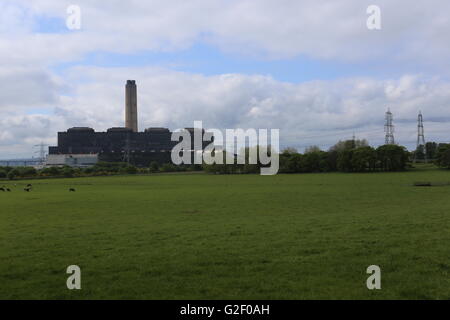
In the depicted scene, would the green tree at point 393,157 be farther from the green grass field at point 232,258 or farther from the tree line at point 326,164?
the green grass field at point 232,258

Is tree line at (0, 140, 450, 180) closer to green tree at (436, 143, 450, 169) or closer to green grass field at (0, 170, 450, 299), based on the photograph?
green tree at (436, 143, 450, 169)

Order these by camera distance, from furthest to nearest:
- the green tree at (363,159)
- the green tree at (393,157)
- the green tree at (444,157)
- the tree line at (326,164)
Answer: the green tree at (363,159) → the green tree at (393,157) → the tree line at (326,164) → the green tree at (444,157)

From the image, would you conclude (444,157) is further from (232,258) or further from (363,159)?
(232,258)

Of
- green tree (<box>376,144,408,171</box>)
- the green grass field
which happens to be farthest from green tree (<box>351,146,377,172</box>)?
the green grass field

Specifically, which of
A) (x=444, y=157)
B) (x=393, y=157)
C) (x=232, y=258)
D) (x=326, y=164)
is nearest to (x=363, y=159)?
(x=393, y=157)

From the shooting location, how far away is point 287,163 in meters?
130

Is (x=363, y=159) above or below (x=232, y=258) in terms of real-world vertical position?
above

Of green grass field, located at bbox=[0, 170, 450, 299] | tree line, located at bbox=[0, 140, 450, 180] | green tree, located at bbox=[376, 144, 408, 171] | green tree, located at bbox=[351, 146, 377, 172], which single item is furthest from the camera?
green tree, located at bbox=[351, 146, 377, 172]

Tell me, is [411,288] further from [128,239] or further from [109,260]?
[128,239]

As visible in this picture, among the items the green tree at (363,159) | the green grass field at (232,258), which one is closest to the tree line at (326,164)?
the green tree at (363,159)

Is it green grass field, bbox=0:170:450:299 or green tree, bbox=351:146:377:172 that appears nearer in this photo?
green grass field, bbox=0:170:450:299
